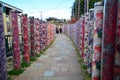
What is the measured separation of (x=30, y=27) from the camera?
9.50 m

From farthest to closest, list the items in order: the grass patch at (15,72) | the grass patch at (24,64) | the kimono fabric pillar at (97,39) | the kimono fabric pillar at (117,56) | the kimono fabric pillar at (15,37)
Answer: the grass patch at (24,64)
the kimono fabric pillar at (15,37)
the grass patch at (15,72)
the kimono fabric pillar at (97,39)
the kimono fabric pillar at (117,56)

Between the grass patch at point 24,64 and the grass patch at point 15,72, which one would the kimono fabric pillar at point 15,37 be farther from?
the grass patch at point 24,64

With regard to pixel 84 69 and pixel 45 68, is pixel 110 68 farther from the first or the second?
pixel 45 68

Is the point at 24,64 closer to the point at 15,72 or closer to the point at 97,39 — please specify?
the point at 15,72

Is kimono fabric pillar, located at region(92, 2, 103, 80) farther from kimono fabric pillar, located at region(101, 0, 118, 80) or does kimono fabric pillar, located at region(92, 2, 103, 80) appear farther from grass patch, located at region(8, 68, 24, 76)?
grass patch, located at region(8, 68, 24, 76)

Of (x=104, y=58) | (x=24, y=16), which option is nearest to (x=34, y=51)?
(x=24, y=16)

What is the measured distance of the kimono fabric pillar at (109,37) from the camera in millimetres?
3629

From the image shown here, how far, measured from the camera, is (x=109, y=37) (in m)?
3.71

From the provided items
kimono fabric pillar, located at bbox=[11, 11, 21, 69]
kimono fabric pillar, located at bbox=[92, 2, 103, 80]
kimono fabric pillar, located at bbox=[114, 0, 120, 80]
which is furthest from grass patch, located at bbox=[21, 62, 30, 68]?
kimono fabric pillar, located at bbox=[114, 0, 120, 80]

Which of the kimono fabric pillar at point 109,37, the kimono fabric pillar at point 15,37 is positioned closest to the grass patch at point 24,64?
the kimono fabric pillar at point 15,37

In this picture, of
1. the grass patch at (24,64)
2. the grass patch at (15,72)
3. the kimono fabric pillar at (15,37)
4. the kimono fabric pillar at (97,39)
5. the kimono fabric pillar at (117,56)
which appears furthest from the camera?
the grass patch at (24,64)

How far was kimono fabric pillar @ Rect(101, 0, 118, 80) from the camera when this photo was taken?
3629 mm

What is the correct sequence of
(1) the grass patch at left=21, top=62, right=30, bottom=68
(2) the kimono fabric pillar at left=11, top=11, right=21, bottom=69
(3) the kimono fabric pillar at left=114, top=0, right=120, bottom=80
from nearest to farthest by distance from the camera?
(3) the kimono fabric pillar at left=114, top=0, right=120, bottom=80, (2) the kimono fabric pillar at left=11, top=11, right=21, bottom=69, (1) the grass patch at left=21, top=62, right=30, bottom=68

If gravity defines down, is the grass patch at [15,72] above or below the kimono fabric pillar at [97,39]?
below
